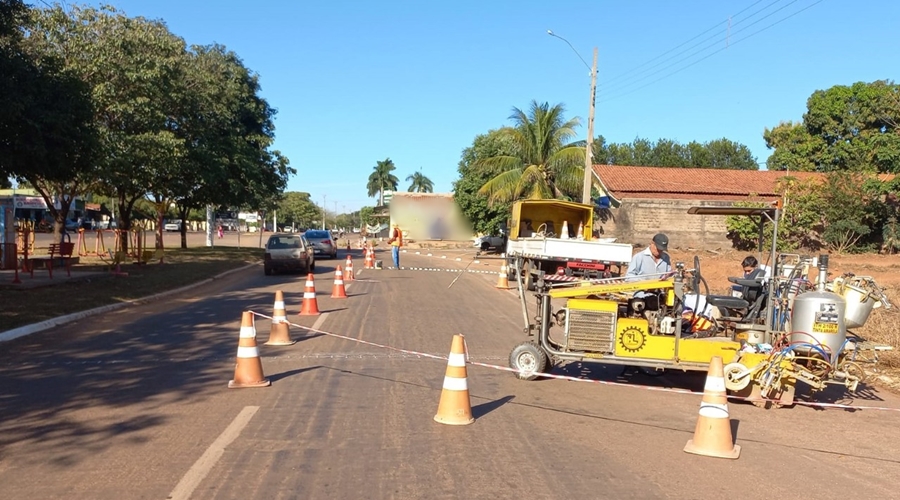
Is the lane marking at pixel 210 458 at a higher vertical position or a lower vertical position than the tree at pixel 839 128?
lower

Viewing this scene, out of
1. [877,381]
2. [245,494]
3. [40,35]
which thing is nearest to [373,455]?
[245,494]

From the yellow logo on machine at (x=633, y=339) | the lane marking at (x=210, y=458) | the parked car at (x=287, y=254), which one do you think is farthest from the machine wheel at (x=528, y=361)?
the parked car at (x=287, y=254)

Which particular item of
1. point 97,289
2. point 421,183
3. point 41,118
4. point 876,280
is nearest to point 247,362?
point 41,118

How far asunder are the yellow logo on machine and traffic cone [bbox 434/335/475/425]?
2338 millimetres

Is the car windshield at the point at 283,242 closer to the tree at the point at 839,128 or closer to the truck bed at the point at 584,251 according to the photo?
the truck bed at the point at 584,251

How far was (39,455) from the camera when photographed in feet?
19.3

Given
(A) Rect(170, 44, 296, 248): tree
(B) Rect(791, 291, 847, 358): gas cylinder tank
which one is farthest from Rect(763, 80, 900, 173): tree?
(B) Rect(791, 291, 847, 358): gas cylinder tank

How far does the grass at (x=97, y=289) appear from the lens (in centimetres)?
1423

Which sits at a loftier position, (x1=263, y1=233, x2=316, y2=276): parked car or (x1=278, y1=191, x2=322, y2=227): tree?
(x1=278, y1=191, x2=322, y2=227): tree

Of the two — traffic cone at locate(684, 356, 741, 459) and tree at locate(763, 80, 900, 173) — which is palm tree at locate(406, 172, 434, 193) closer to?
tree at locate(763, 80, 900, 173)

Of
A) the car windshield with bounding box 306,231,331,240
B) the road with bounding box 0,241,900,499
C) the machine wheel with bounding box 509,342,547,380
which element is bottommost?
the road with bounding box 0,241,900,499

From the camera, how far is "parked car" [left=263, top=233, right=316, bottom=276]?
26.7m

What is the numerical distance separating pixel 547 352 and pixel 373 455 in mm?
3442

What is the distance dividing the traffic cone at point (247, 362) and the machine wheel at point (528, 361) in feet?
9.57
